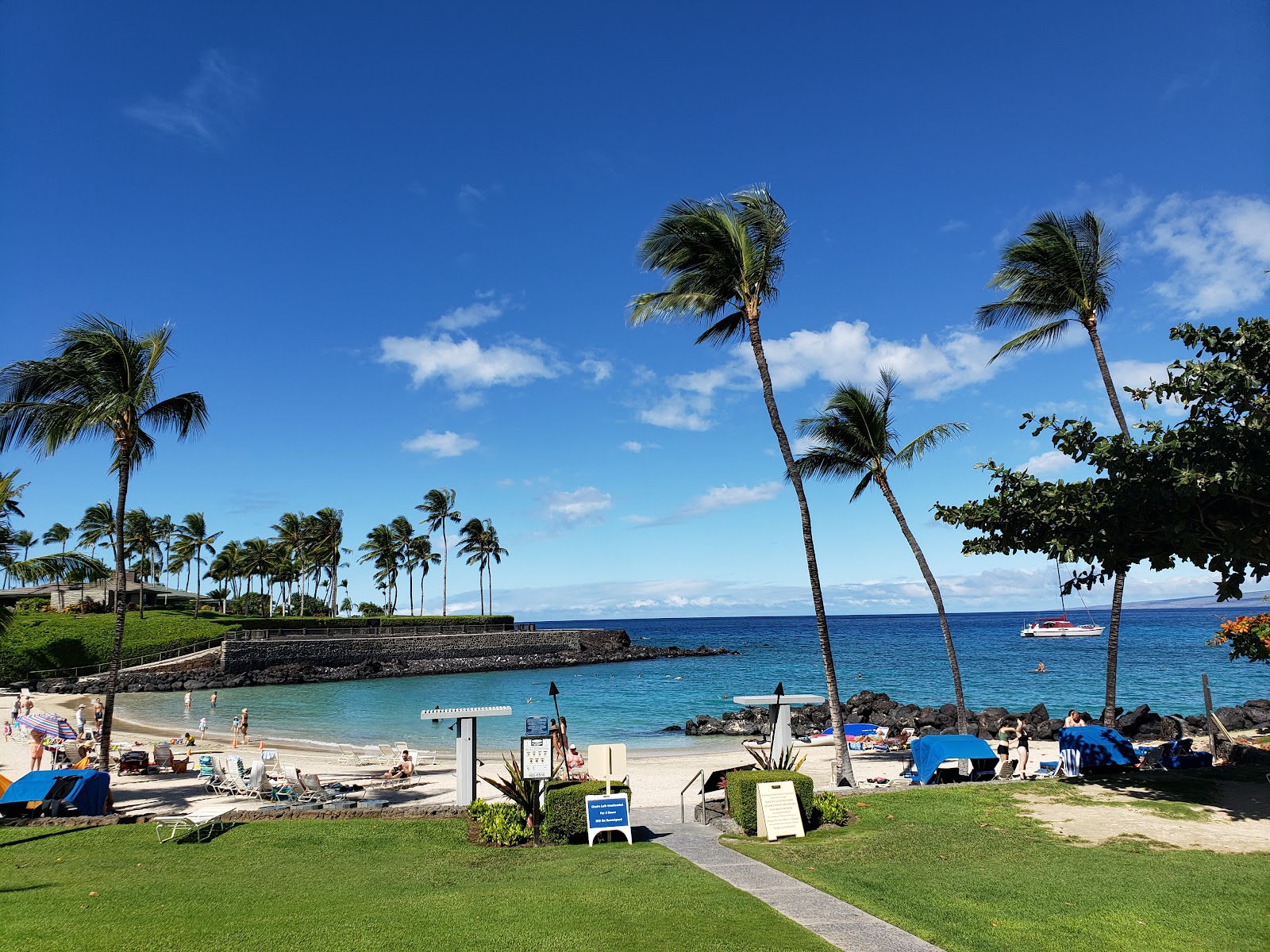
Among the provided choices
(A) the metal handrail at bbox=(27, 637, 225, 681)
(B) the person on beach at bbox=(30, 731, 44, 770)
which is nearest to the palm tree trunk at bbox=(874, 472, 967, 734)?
(B) the person on beach at bbox=(30, 731, 44, 770)

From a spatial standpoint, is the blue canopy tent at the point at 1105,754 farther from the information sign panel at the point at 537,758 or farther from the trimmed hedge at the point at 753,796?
the information sign panel at the point at 537,758

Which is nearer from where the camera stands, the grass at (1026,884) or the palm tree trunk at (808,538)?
the grass at (1026,884)

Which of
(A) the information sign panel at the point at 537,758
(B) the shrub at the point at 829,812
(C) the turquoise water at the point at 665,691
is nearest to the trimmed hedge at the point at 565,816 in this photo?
(A) the information sign panel at the point at 537,758

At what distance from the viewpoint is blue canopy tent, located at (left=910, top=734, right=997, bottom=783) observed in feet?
52.6

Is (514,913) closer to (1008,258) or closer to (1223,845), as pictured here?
(1223,845)

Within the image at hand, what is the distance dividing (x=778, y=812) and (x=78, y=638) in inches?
2448

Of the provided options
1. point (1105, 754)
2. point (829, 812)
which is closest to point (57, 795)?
point (829, 812)

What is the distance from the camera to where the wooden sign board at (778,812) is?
11.6 m

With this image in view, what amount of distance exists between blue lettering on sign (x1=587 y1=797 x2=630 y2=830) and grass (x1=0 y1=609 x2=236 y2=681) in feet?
181

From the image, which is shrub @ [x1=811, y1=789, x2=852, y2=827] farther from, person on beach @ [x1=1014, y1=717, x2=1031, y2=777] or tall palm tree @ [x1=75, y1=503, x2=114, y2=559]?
tall palm tree @ [x1=75, y1=503, x2=114, y2=559]

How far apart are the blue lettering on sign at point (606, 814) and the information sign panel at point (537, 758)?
92 centimetres

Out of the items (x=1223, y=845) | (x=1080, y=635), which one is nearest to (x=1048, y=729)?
(x=1223, y=845)

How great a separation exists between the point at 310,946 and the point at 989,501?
1179 centimetres

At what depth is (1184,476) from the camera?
9.61 m
